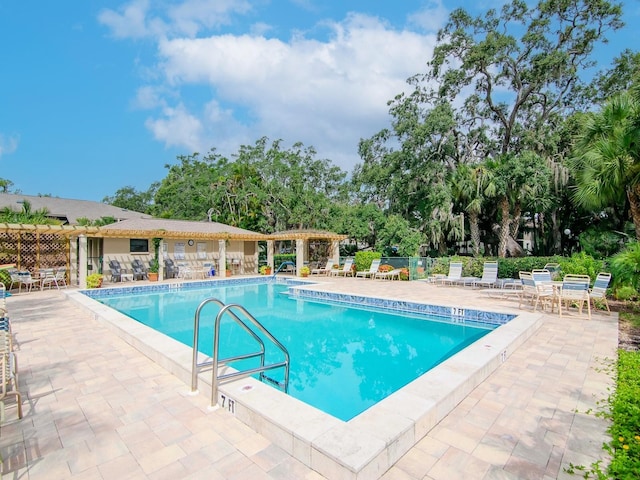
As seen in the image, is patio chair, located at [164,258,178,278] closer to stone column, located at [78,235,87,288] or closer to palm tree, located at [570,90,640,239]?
stone column, located at [78,235,87,288]

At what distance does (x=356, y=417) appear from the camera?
9.84ft

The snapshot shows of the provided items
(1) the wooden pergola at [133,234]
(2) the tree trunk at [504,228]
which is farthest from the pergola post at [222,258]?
(2) the tree trunk at [504,228]

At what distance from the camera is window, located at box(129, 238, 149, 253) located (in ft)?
57.7

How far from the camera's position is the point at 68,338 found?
20.9 ft

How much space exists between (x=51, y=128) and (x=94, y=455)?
121 ft

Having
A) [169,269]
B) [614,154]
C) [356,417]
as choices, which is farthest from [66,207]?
[614,154]

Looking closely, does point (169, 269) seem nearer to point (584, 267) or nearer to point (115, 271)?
point (115, 271)

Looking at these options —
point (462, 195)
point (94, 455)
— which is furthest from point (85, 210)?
point (94, 455)

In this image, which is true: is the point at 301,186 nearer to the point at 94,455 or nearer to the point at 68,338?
the point at 68,338

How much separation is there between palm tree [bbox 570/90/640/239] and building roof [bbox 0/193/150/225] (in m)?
26.8

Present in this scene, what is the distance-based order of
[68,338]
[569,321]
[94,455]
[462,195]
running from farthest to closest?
[462,195]
[569,321]
[68,338]
[94,455]

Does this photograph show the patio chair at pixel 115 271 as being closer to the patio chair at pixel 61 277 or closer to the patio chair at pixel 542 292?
the patio chair at pixel 61 277

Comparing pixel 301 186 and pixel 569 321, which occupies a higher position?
pixel 301 186

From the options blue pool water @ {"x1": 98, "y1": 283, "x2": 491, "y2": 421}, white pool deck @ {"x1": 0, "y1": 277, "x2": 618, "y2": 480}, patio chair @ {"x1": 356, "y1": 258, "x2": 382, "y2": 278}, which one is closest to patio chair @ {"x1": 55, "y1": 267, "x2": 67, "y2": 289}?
blue pool water @ {"x1": 98, "y1": 283, "x2": 491, "y2": 421}
